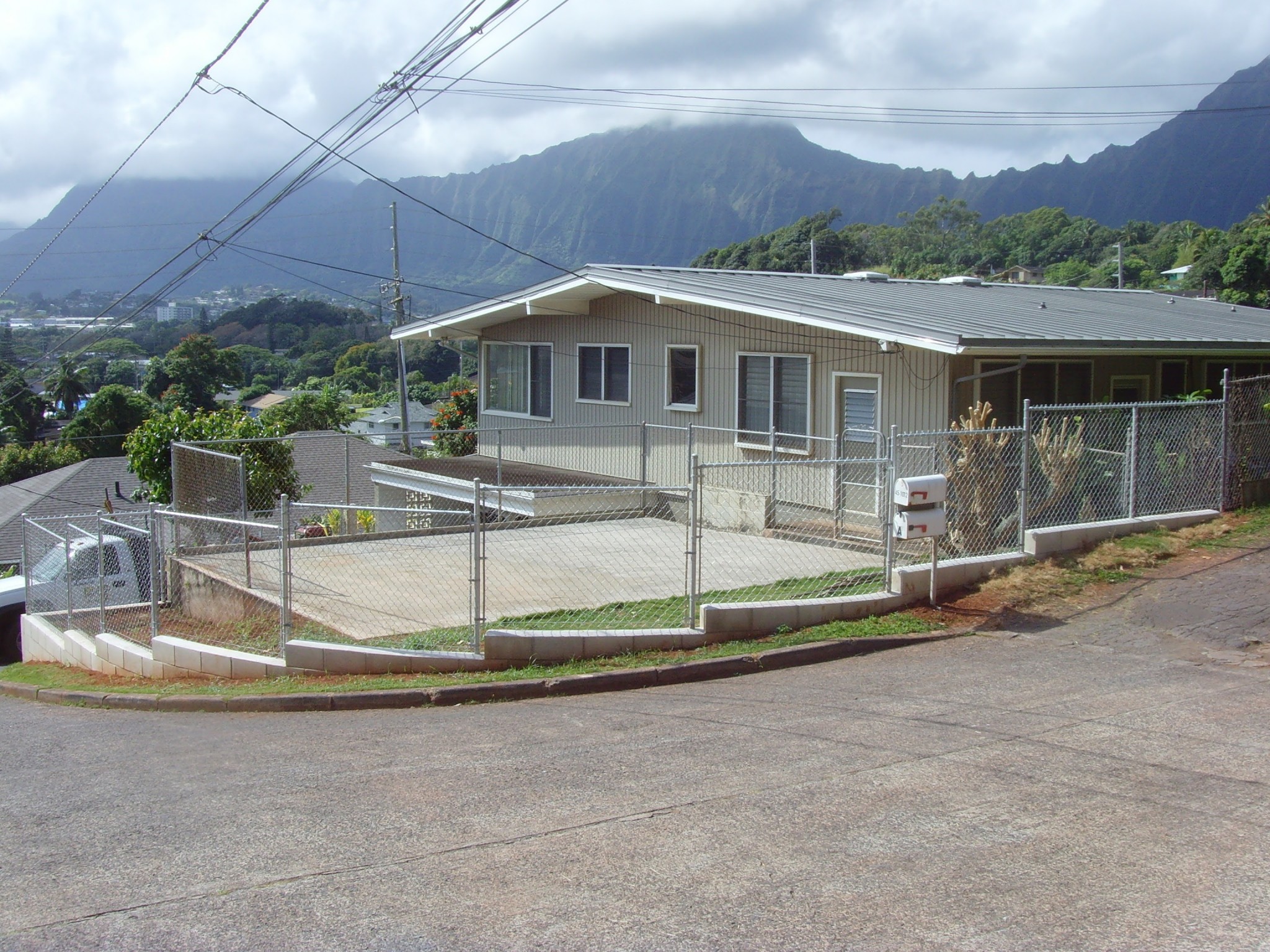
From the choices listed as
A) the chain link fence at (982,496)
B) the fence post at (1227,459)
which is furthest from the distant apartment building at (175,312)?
the fence post at (1227,459)

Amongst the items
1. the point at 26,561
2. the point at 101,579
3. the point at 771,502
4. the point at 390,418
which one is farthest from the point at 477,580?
the point at 390,418

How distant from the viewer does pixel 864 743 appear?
620 cm

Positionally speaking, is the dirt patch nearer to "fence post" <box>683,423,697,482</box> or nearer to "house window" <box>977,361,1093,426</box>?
"house window" <box>977,361,1093,426</box>

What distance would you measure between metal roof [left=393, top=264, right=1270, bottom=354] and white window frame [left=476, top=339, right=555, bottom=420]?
0.48m

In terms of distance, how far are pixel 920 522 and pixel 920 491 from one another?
0.26 m

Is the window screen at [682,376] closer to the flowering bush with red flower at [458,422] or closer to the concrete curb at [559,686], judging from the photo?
the flowering bush with red flower at [458,422]

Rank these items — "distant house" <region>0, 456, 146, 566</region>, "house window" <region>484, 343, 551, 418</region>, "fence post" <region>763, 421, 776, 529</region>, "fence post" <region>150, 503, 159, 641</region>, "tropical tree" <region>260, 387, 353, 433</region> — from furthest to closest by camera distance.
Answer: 1. "tropical tree" <region>260, 387, 353, 433</region>
2. "distant house" <region>0, 456, 146, 566</region>
3. "house window" <region>484, 343, 551, 418</region>
4. "fence post" <region>763, 421, 776, 529</region>
5. "fence post" <region>150, 503, 159, 641</region>

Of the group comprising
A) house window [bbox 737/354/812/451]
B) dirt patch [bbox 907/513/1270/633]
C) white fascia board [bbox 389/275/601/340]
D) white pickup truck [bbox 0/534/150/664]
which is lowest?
white pickup truck [bbox 0/534/150/664]

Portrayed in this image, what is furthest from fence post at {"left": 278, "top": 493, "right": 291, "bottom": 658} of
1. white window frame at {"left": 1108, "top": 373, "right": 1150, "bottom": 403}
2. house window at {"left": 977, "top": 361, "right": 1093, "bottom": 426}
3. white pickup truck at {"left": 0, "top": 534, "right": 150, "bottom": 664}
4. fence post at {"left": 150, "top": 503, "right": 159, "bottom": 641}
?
white window frame at {"left": 1108, "top": 373, "right": 1150, "bottom": 403}

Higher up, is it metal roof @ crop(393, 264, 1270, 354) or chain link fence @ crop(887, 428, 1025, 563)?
metal roof @ crop(393, 264, 1270, 354)

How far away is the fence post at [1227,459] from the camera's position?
11859 mm

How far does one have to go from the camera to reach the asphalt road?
406 centimetres

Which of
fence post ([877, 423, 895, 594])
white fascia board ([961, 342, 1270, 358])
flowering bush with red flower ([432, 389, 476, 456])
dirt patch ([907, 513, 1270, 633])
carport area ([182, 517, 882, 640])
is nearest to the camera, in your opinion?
dirt patch ([907, 513, 1270, 633])

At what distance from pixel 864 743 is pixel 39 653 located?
39.5 ft
